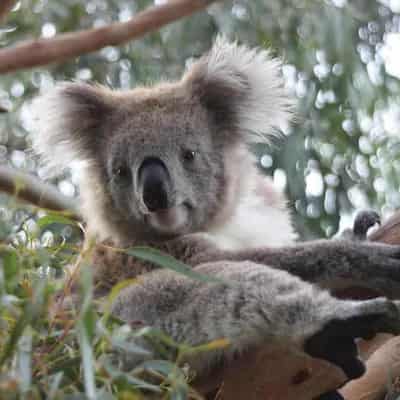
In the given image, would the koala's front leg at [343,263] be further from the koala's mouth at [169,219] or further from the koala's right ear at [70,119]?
the koala's right ear at [70,119]

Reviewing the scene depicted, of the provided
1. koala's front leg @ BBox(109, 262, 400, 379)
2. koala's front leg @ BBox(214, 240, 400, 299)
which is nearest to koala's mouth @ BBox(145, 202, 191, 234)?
koala's front leg @ BBox(109, 262, 400, 379)

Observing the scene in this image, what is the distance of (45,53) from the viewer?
1392 mm

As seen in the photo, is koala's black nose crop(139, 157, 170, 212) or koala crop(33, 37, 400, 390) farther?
koala's black nose crop(139, 157, 170, 212)

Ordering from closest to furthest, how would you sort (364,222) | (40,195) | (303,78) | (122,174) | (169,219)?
(364,222) < (169,219) < (122,174) < (40,195) < (303,78)

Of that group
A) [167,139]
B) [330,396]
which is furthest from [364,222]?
[167,139]

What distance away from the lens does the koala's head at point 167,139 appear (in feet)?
8.91

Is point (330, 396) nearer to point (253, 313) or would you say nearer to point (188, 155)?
point (253, 313)

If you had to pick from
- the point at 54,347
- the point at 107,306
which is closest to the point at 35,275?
the point at 54,347

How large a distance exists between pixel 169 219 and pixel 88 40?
4.30ft

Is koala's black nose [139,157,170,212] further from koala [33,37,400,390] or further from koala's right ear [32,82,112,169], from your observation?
koala's right ear [32,82,112,169]

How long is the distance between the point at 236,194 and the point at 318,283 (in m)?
0.75

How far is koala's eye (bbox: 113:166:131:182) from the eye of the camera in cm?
278

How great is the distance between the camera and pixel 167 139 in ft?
9.06

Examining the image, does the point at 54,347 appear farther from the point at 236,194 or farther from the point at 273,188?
the point at 273,188
